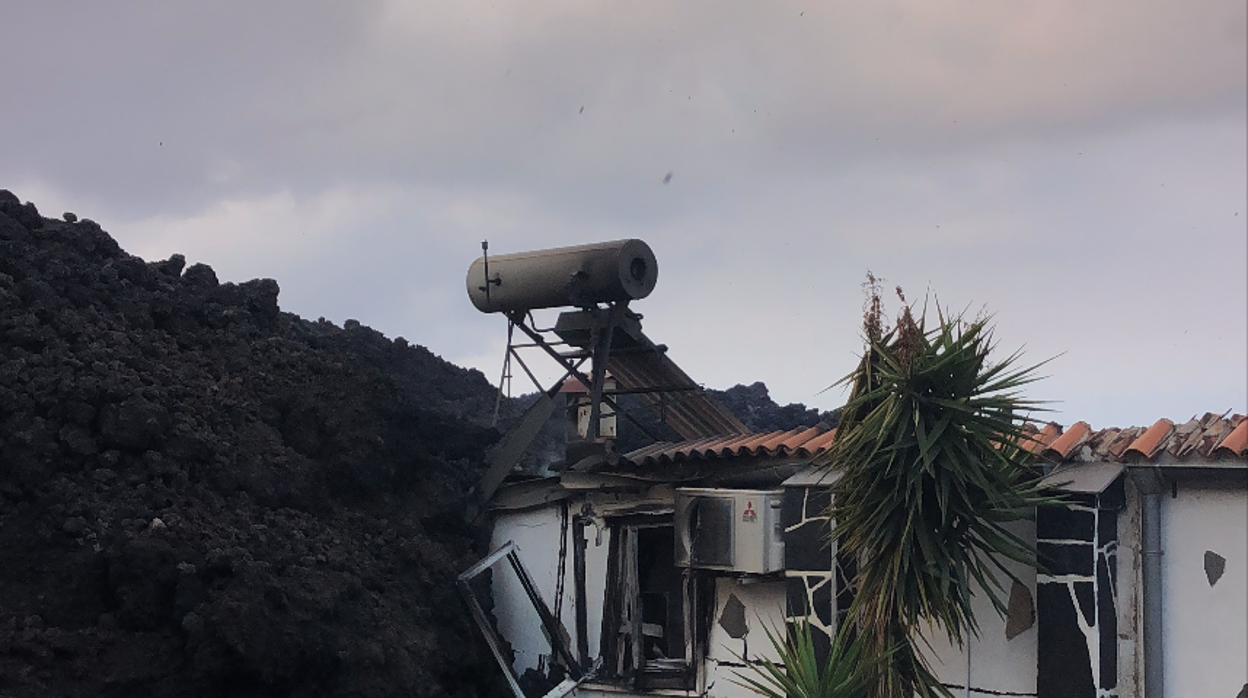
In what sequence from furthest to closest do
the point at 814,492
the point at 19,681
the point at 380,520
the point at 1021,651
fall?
the point at 380,520 < the point at 814,492 < the point at 1021,651 < the point at 19,681

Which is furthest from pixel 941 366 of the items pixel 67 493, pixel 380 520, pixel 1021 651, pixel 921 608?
pixel 67 493

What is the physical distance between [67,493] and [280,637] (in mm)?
1880

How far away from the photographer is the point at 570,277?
11.1m

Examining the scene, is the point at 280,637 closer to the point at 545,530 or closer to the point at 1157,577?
the point at 545,530

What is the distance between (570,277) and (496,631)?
3549mm

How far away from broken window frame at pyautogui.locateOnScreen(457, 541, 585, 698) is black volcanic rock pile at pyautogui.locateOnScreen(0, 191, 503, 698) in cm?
16

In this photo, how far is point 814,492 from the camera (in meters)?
9.41

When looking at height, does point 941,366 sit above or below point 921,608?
above

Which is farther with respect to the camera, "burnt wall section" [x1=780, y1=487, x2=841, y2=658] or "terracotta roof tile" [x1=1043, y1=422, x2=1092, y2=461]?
"burnt wall section" [x1=780, y1=487, x2=841, y2=658]

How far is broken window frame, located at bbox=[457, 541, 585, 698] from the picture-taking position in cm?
1087

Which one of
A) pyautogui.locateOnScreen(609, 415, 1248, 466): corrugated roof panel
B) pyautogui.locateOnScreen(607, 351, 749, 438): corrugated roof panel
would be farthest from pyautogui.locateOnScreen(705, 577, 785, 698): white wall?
pyautogui.locateOnScreen(607, 351, 749, 438): corrugated roof panel

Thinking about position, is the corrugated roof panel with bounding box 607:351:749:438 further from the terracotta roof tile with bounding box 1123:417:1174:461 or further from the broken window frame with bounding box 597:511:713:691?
the terracotta roof tile with bounding box 1123:417:1174:461

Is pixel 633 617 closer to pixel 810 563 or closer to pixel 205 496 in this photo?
pixel 810 563

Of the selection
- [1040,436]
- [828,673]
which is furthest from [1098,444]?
[828,673]
